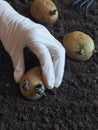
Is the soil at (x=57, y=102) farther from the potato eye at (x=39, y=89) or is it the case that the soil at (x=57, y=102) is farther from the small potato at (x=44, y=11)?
the small potato at (x=44, y=11)

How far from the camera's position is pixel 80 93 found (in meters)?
0.94

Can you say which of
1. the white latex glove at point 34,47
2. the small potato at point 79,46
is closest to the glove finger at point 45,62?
the white latex glove at point 34,47

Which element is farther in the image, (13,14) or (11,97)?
(13,14)

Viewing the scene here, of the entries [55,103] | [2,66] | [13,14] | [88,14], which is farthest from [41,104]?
[88,14]

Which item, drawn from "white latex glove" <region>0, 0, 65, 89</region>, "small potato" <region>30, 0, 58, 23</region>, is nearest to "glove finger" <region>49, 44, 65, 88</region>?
"white latex glove" <region>0, 0, 65, 89</region>

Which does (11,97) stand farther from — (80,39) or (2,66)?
(80,39)

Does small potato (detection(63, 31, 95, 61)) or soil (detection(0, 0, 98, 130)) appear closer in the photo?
soil (detection(0, 0, 98, 130))

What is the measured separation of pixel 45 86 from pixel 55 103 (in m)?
0.05

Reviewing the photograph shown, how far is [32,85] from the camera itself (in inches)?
34.8

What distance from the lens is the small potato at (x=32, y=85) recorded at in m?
0.88

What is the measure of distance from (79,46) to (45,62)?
15cm

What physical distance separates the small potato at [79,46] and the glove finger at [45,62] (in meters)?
0.13

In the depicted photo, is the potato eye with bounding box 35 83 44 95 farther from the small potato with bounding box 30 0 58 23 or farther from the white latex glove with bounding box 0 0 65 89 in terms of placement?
the small potato with bounding box 30 0 58 23

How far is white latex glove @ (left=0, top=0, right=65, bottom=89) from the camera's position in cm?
90
